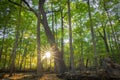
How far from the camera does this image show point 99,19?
21.1 m

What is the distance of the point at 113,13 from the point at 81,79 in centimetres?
1425

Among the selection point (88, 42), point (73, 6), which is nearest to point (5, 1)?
point (73, 6)

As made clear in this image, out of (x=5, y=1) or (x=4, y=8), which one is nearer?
(x=5, y=1)

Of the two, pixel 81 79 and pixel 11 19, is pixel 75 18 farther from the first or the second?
pixel 81 79

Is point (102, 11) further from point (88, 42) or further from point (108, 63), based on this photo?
point (108, 63)

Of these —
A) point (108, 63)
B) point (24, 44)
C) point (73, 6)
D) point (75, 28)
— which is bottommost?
point (108, 63)

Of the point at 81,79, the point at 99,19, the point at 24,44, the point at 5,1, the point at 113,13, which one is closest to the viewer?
the point at 81,79

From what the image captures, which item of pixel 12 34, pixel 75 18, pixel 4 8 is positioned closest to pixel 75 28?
pixel 75 18

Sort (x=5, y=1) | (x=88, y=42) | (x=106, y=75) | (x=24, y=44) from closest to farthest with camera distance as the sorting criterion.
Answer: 1. (x=106, y=75)
2. (x=5, y=1)
3. (x=24, y=44)
4. (x=88, y=42)

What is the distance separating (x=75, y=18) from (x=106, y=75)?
15284mm

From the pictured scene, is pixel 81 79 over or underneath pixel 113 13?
underneath

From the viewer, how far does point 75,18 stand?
69.7ft

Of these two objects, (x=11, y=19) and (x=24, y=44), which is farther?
(x=24, y=44)

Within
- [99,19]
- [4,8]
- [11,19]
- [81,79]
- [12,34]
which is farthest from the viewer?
[12,34]
